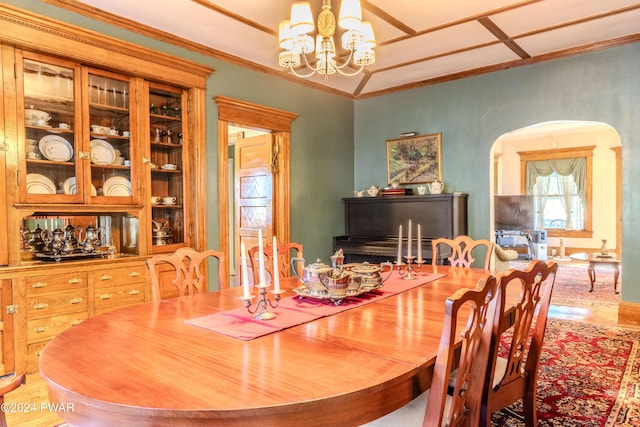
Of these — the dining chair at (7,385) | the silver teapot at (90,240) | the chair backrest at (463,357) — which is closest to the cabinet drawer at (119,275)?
the silver teapot at (90,240)

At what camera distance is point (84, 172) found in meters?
3.07

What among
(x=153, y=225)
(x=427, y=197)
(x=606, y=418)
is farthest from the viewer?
(x=427, y=197)

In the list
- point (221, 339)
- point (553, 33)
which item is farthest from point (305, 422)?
point (553, 33)

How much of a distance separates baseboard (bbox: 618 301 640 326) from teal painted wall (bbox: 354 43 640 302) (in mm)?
61

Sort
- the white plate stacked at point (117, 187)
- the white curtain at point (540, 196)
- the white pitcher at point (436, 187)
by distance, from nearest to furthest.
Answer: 1. the white plate stacked at point (117, 187)
2. the white pitcher at point (436, 187)
3. the white curtain at point (540, 196)

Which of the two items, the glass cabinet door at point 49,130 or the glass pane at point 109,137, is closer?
the glass cabinet door at point 49,130

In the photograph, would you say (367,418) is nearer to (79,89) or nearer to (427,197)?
(79,89)

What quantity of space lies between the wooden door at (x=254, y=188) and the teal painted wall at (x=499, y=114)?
1.54 metres

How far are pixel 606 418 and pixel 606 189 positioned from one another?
8.39 metres

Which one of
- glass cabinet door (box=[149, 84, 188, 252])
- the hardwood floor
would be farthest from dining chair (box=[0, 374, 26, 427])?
glass cabinet door (box=[149, 84, 188, 252])

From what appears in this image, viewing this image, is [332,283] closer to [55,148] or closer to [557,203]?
[55,148]

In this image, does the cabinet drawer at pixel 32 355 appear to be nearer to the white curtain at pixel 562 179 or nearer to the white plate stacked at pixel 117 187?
the white plate stacked at pixel 117 187

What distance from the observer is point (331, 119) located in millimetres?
5426

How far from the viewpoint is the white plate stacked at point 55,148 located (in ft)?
9.64
